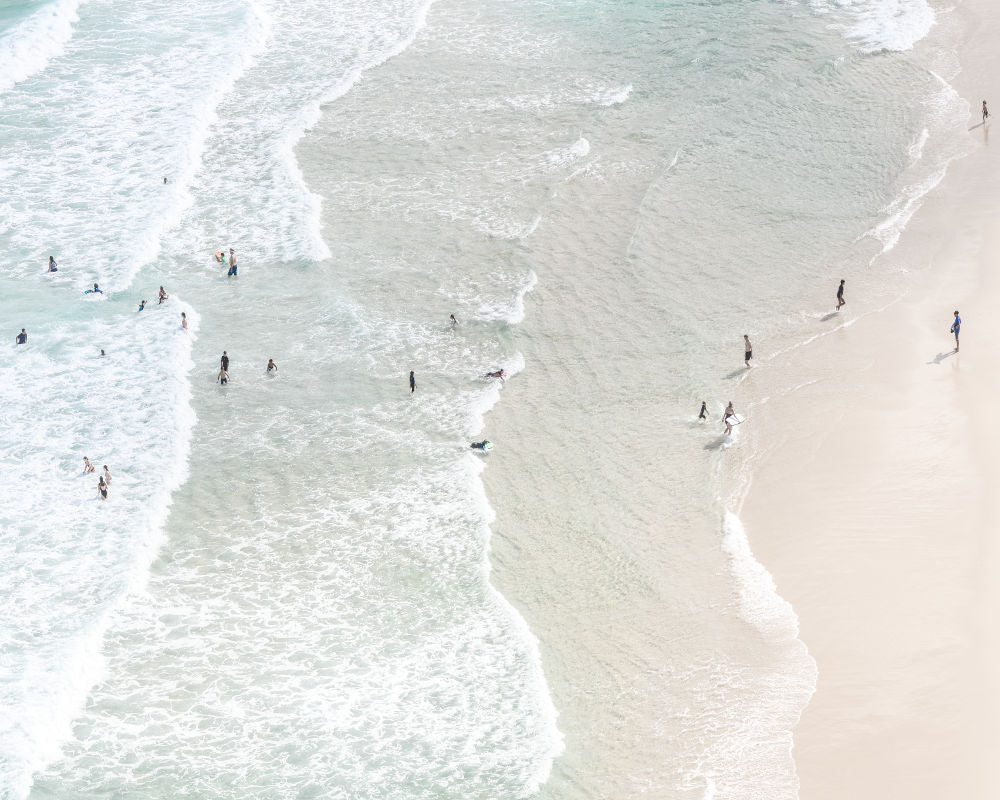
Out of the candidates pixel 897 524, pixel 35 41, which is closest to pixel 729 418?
pixel 897 524

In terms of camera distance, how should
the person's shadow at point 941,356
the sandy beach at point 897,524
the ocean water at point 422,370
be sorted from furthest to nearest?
the person's shadow at point 941,356 < the ocean water at point 422,370 < the sandy beach at point 897,524

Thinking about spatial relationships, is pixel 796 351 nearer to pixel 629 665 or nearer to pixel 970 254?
pixel 970 254

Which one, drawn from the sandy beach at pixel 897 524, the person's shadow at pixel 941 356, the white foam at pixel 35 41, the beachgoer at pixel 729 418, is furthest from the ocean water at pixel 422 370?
the person's shadow at pixel 941 356

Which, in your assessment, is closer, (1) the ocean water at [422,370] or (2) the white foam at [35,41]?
(1) the ocean water at [422,370]

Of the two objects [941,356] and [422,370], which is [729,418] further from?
[422,370]

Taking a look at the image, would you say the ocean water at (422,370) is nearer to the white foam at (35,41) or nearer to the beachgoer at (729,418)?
the white foam at (35,41)

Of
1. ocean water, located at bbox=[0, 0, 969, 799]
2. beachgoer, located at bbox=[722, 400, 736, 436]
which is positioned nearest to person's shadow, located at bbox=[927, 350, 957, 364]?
ocean water, located at bbox=[0, 0, 969, 799]
